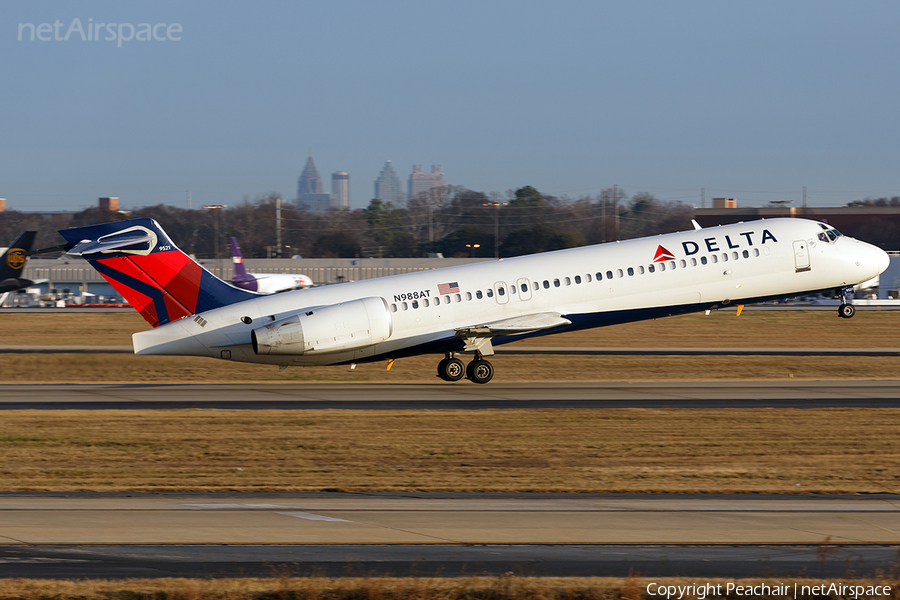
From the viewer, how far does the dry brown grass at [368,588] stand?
9719 millimetres

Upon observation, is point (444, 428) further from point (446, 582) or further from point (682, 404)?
point (446, 582)

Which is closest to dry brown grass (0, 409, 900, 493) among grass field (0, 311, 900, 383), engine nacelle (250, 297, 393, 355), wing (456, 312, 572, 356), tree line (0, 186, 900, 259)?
engine nacelle (250, 297, 393, 355)

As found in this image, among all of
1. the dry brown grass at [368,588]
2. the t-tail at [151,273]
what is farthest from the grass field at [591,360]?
the dry brown grass at [368,588]

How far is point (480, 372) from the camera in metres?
32.9

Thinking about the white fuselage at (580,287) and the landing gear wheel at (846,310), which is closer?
the white fuselage at (580,287)

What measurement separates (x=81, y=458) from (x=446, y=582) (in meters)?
12.3

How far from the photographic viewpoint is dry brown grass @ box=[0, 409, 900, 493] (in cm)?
1728

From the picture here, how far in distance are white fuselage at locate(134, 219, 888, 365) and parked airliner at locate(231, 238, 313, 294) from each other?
42.6m

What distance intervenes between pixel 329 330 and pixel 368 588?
20.5 metres

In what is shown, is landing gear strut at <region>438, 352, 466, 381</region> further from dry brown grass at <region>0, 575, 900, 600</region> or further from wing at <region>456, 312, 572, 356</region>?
dry brown grass at <region>0, 575, 900, 600</region>

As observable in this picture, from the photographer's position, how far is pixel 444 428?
23516 mm

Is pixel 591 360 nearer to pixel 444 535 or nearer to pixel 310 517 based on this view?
pixel 310 517

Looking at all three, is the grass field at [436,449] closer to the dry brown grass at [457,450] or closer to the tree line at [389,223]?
the dry brown grass at [457,450]

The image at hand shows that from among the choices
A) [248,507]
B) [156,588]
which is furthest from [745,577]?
[248,507]
